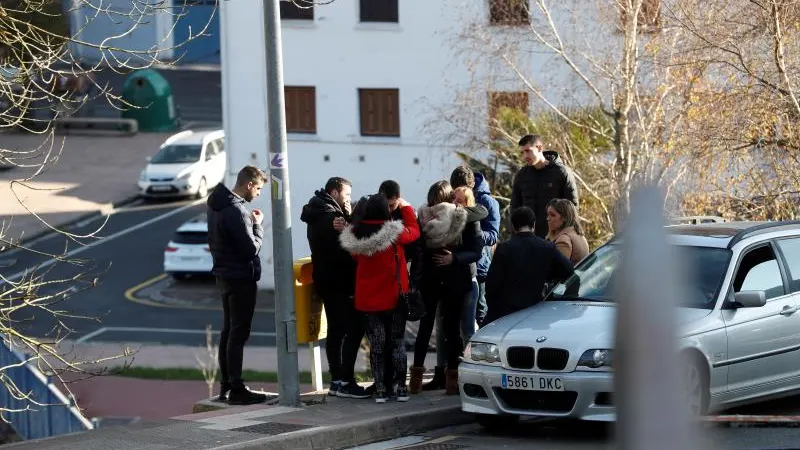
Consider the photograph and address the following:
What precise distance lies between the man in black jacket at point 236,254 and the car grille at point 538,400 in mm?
2267

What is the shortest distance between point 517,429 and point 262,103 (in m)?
28.4

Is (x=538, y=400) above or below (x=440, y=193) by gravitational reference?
below

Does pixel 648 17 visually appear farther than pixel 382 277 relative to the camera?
Yes

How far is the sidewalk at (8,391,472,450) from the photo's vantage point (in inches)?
332

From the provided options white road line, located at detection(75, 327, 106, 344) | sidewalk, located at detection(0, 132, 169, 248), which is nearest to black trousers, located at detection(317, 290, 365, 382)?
white road line, located at detection(75, 327, 106, 344)

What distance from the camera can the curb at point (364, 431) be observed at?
845 centimetres

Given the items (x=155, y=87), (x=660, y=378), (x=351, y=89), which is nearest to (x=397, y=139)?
(x=351, y=89)

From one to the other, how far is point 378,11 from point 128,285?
35.3 ft

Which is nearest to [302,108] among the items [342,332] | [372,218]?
[342,332]

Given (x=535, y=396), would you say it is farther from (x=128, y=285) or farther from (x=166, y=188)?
(x=166, y=188)

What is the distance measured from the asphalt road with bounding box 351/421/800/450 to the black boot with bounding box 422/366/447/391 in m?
1.04

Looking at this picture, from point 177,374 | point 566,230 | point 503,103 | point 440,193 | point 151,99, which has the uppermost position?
point 151,99

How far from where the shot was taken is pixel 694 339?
8648 mm

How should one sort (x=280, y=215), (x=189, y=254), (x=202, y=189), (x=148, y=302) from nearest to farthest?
1. (x=280, y=215)
2. (x=148, y=302)
3. (x=189, y=254)
4. (x=202, y=189)
